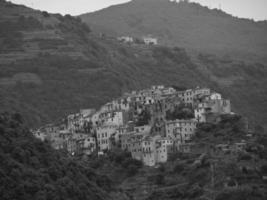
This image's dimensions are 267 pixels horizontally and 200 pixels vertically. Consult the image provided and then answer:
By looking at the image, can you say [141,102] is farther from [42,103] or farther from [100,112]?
[42,103]

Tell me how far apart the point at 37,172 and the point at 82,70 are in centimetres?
5807

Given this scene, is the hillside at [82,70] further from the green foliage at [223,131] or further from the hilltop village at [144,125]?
the green foliage at [223,131]

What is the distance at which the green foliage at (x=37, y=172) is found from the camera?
69938 millimetres

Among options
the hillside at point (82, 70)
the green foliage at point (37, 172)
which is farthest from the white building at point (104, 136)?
the hillside at point (82, 70)

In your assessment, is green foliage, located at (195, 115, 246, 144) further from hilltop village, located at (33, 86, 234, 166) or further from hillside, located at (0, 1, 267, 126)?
hillside, located at (0, 1, 267, 126)

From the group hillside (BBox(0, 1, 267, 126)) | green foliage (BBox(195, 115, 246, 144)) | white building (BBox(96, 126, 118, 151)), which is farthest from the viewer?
hillside (BBox(0, 1, 267, 126))

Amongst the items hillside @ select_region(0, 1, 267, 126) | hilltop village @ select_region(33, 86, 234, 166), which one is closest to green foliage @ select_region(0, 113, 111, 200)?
hilltop village @ select_region(33, 86, 234, 166)

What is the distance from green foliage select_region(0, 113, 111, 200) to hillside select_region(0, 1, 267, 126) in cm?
3125

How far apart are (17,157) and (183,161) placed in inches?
568

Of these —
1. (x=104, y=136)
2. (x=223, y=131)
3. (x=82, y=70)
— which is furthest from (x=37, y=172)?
(x=82, y=70)

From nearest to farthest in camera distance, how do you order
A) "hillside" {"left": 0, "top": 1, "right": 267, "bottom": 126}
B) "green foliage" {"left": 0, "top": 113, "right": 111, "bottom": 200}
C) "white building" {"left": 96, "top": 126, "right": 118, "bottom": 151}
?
"green foliage" {"left": 0, "top": 113, "right": 111, "bottom": 200}, "white building" {"left": 96, "top": 126, "right": 118, "bottom": 151}, "hillside" {"left": 0, "top": 1, "right": 267, "bottom": 126}

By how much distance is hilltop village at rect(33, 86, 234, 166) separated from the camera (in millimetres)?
87312

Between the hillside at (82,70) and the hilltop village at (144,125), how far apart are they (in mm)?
17561

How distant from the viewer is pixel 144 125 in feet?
303
